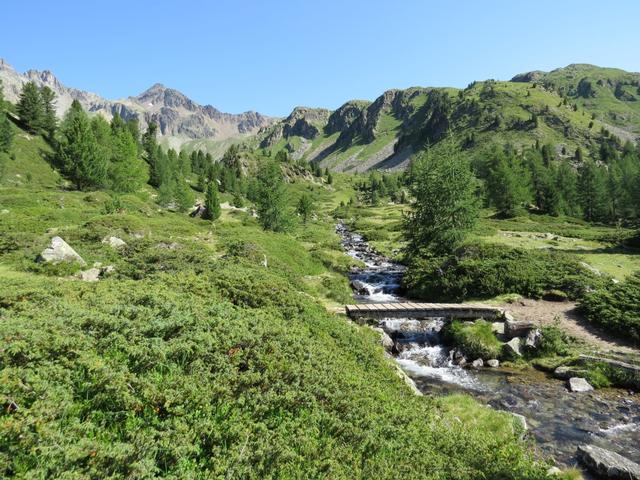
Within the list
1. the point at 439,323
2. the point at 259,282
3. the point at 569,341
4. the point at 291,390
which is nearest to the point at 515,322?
the point at 569,341

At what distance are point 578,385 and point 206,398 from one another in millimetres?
15802

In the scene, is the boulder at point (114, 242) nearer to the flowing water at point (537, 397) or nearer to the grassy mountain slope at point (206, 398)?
the grassy mountain slope at point (206, 398)

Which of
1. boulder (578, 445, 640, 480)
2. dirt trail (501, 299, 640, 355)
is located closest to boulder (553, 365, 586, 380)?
dirt trail (501, 299, 640, 355)

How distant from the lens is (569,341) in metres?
18.9

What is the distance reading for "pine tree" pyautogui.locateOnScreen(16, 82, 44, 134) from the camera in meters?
84.2

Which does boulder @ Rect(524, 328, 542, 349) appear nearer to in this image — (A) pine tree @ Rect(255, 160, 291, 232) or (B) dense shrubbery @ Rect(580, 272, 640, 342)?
(B) dense shrubbery @ Rect(580, 272, 640, 342)

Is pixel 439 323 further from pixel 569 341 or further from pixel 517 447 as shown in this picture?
pixel 517 447

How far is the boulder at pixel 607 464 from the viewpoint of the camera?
370 inches

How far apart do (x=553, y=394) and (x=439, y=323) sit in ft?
29.8

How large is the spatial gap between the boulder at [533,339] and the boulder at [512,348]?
448mm

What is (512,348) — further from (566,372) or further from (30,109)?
(30,109)

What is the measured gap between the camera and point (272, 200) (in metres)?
48.6

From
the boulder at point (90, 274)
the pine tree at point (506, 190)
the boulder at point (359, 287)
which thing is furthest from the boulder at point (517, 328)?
the pine tree at point (506, 190)

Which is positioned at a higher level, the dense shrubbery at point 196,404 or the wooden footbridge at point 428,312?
the dense shrubbery at point 196,404
